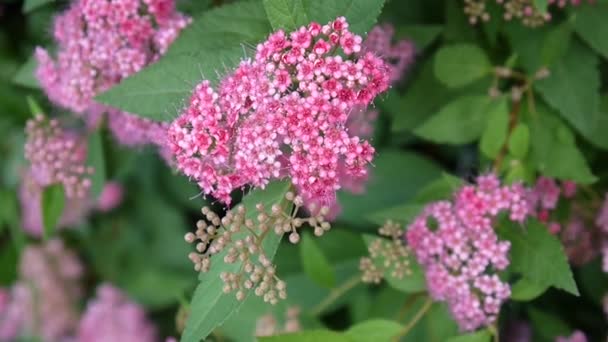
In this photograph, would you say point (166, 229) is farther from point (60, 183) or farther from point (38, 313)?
point (60, 183)

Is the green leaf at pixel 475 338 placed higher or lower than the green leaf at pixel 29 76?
lower

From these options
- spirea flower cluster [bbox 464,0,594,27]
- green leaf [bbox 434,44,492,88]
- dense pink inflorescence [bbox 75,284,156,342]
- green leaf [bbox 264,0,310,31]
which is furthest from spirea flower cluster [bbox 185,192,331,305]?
dense pink inflorescence [bbox 75,284,156,342]

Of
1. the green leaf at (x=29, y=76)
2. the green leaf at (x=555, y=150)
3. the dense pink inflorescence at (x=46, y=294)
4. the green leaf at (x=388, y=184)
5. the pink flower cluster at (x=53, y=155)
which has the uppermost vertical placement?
the green leaf at (x=555, y=150)

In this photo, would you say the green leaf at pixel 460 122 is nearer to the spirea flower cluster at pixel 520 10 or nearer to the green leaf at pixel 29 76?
the spirea flower cluster at pixel 520 10

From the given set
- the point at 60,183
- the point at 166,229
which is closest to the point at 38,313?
the point at 166,229

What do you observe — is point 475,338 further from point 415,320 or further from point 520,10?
point 520,10

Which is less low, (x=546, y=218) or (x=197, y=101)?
(x=197, y=101)

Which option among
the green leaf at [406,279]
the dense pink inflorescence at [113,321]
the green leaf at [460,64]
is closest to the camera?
the green leaf at [406,279]

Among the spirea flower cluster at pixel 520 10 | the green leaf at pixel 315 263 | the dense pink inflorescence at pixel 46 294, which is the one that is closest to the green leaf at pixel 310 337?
the green leaf at pixel 315 263
